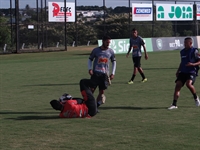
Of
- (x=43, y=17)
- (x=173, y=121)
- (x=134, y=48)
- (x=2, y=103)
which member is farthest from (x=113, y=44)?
(x=173, y=121)

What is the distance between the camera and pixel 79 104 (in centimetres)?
1154

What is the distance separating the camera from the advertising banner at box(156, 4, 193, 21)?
167ft

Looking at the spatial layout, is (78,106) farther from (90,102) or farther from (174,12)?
(174,12)

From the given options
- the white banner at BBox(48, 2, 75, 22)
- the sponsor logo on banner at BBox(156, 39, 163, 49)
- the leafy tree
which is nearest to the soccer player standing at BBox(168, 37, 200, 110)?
the sponsor logo on banner at BBox(156, 39, 163, 49)

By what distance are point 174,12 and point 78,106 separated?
4174 centimetres

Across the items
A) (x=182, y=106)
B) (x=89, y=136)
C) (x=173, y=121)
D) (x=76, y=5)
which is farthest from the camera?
(x=76, y=5)

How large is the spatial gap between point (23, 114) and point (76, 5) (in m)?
36.2

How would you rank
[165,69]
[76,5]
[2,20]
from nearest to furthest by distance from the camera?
[165,69]
[2,20]
[76,5]

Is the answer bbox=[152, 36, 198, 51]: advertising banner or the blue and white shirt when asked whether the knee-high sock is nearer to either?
the blue and white shirt

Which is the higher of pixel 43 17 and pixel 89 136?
pixel 43 17

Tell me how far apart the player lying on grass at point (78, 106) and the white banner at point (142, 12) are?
125 feet

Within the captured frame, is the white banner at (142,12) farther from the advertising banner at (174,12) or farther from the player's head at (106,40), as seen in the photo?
the player's head at (106,40)

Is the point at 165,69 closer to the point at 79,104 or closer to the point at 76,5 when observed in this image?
the point at 79,104

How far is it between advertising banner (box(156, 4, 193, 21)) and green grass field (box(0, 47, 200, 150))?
3254cm
